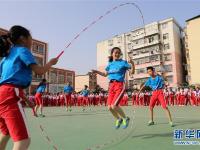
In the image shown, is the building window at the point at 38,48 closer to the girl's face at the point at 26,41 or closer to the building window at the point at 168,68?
the building window at the point at 168,68

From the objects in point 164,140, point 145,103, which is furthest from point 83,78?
point 164,140

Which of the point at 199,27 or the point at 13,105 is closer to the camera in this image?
the point at 13,105

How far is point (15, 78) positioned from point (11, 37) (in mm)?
534

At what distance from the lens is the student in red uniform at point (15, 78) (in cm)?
274

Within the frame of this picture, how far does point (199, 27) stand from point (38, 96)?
138ft

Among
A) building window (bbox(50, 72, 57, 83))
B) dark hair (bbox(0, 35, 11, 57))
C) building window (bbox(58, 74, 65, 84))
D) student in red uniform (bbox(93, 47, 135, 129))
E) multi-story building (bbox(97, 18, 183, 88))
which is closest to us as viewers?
dark hair (bbox(0, 35, 11, 57))

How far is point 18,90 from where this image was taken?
2.96m

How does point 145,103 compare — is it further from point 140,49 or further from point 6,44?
point 140,49

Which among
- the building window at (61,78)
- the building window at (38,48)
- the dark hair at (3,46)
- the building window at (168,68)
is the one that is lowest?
the dark hair at (3,46)

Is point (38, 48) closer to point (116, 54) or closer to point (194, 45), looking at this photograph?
point (194, 45)

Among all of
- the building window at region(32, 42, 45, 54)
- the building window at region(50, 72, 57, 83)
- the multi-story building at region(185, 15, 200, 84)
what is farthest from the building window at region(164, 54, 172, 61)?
the building window at region(32, 42, 45, 54)

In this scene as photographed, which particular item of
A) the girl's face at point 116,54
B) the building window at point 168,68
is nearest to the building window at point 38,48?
the building window at point 168,68

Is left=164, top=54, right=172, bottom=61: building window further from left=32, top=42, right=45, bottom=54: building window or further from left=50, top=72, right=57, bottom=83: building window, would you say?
left=32, top=42, right=45, bottom=54: building window

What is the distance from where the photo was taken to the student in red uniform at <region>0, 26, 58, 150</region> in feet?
9.00
